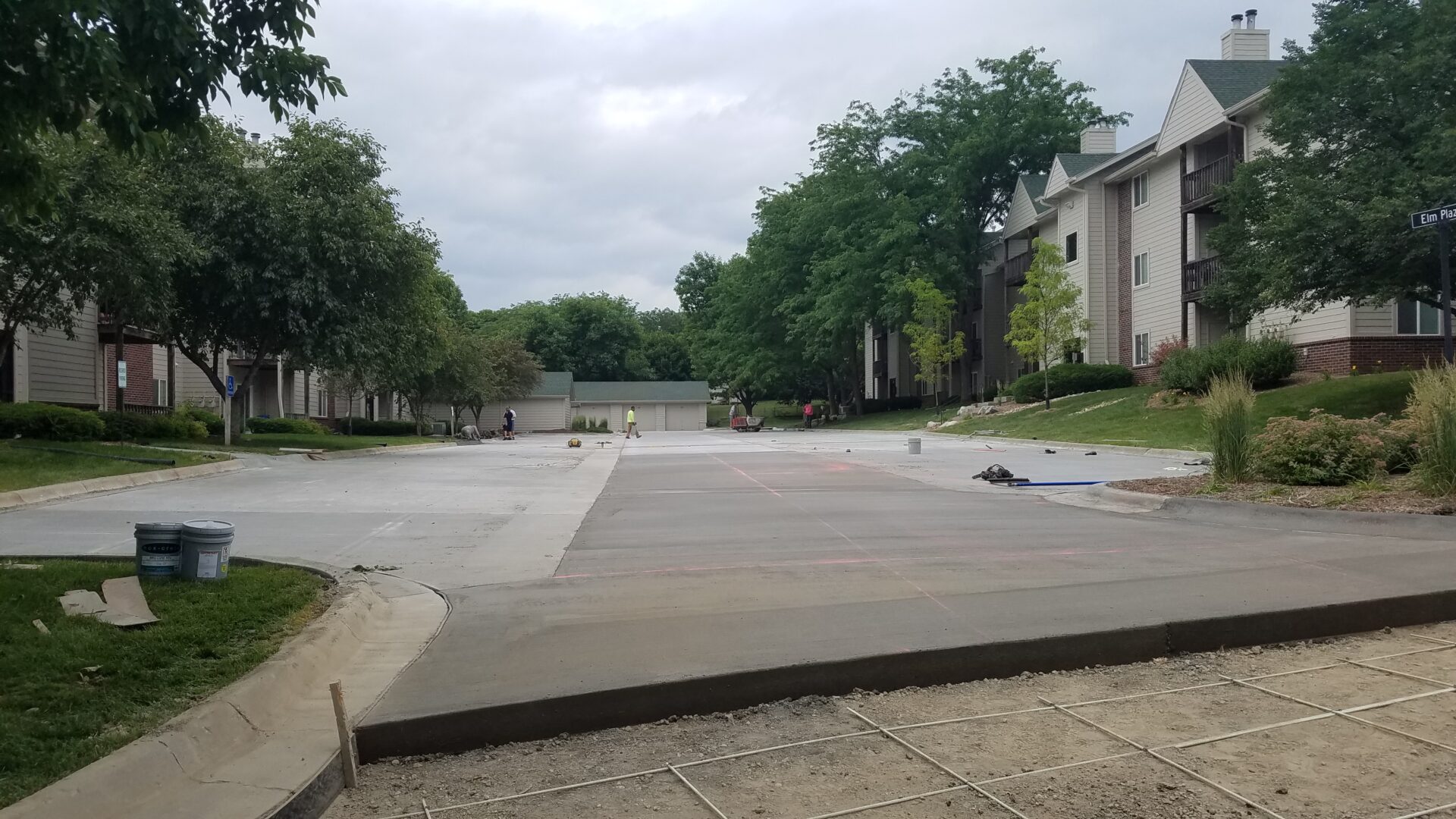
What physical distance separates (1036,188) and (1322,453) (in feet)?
128

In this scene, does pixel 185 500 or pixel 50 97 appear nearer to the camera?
pixel 50 97

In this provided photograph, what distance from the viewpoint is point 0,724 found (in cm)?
427

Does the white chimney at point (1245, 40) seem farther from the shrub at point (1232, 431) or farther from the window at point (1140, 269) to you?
the shrub at point (1232, 431)

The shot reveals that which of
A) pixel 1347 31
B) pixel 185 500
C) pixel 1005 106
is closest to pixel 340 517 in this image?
pixel 185 500

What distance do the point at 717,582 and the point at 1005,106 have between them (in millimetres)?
51282

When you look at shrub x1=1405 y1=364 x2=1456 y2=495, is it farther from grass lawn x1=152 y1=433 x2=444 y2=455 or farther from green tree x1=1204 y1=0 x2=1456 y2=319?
grass lawn x1=152 y1=433 x2=444 y2=455

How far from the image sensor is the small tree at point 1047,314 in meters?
39.4

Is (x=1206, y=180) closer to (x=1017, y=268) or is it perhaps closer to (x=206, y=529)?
(x=1017, y=268)

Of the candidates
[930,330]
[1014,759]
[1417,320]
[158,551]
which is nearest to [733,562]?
[158,551]

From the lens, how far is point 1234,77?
1363 inches

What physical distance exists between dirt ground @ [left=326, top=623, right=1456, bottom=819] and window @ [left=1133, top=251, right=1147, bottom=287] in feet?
122

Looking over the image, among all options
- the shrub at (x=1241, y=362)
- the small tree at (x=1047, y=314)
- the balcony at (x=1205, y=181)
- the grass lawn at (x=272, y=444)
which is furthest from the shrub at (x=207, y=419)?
the balcony at (x=1205, y=181)

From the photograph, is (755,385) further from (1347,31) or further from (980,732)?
(980,732)

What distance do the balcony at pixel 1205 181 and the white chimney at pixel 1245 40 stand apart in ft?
18.2
